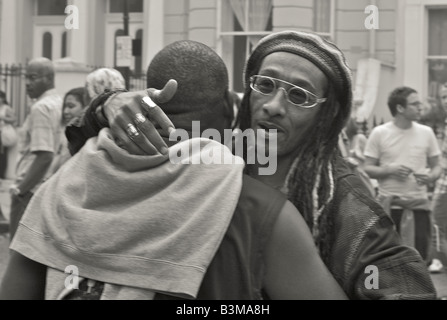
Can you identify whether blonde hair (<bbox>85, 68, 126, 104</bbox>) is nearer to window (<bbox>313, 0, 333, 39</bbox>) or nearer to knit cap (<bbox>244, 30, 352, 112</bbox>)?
knit cap (<bbox>244, 30, 352, 112</bbox>)

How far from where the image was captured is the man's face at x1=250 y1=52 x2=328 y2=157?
6.90 ft

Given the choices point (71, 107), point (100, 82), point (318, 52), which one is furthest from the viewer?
point (71, 107)

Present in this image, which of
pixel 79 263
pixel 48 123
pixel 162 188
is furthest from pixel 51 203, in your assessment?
pixel 48 123

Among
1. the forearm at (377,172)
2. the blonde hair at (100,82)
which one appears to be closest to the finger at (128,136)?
the blonde hair at (100,82)

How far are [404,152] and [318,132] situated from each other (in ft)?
15.8

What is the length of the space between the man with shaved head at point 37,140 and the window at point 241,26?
8.15m

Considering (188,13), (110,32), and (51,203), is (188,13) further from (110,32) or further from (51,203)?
(51,203)

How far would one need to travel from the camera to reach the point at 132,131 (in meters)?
1.75

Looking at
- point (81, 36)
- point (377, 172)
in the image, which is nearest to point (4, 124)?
point (81, 36)

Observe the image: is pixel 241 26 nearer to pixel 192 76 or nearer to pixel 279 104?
pixel 279 104

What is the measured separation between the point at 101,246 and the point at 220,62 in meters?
0.52

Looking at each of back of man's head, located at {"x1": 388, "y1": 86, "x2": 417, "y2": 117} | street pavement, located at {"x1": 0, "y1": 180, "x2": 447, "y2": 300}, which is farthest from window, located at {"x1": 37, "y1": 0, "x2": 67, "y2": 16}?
back of man's head, located at {"x1": 388, "y1": 86, "x2": 417, "y2": 117}

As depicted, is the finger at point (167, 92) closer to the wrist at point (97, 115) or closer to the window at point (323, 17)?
the wrist at point (97, 115)

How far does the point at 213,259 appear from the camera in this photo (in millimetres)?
1680
